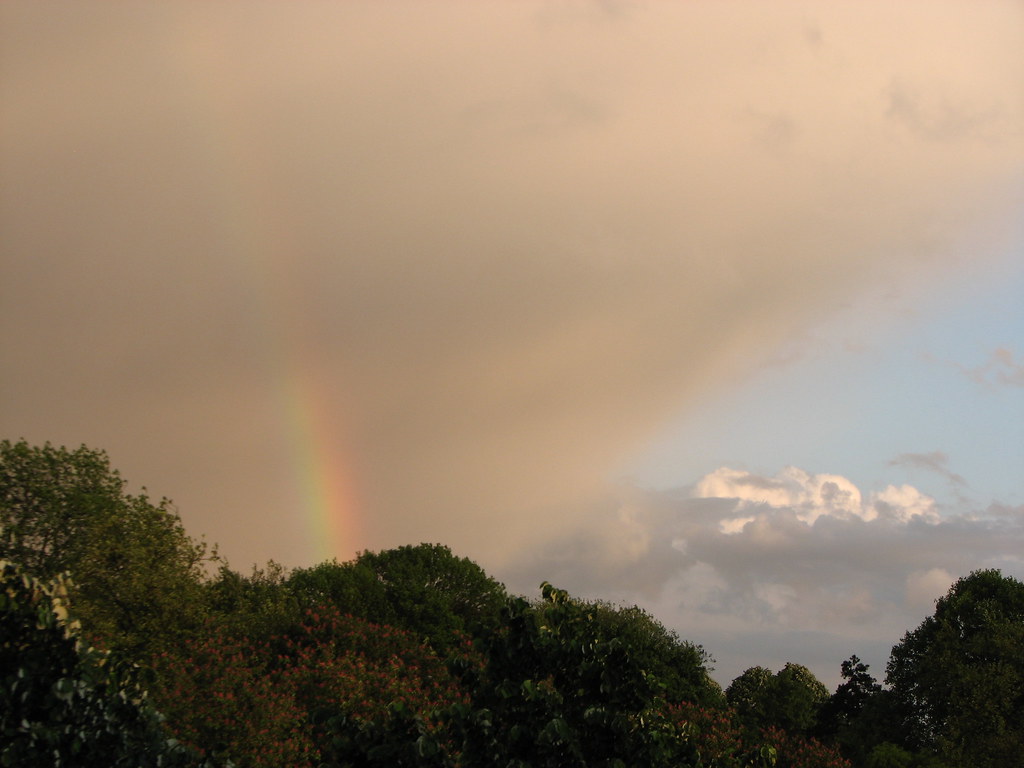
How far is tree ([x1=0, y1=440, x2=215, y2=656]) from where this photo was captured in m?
35.7

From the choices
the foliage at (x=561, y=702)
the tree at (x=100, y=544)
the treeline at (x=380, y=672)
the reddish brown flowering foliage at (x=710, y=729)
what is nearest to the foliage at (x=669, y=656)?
the treeline at (x=380, y=672)

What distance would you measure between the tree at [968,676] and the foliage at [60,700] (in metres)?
43.4

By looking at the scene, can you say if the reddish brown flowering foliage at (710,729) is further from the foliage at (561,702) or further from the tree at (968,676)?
the foliage at (561,702)

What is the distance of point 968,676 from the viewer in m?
50.0

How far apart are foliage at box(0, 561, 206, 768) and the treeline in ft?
0.09

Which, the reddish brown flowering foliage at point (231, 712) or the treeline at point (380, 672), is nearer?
the treeline at point (380, 672)

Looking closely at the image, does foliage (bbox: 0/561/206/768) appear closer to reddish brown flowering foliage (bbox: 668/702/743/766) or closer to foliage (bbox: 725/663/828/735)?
reddish brown flowering foliage (bbox: 668/702/743/766)

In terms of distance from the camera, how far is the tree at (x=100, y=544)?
35.7 metres

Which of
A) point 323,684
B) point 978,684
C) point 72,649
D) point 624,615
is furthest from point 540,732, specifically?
point 624,615

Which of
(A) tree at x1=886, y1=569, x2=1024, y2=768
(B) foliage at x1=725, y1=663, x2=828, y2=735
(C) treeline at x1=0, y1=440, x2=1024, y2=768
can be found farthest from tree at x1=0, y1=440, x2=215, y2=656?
(B) foliage at x1=725, y1=663, x2=828, y2=735

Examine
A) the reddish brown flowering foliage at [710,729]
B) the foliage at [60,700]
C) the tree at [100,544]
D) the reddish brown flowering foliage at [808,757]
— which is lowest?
the reddish brown flowering foliage at [808,757]

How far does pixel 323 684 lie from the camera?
37.9m

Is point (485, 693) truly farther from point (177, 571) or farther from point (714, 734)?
point (714, 734)

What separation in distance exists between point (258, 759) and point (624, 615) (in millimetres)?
39528
